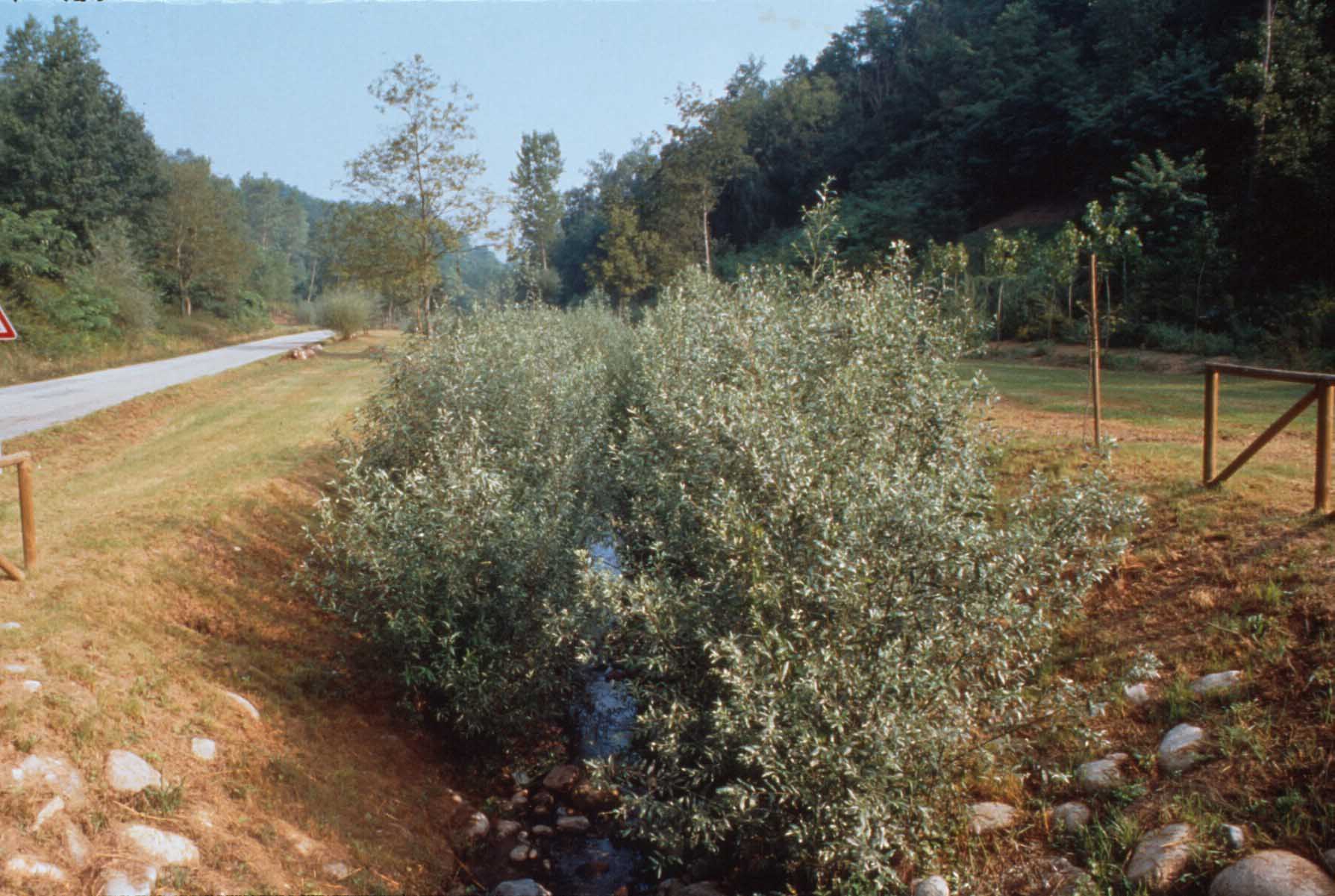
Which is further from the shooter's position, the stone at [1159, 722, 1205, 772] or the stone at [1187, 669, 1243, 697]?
the stone at [1187, 669, 1243, 697]

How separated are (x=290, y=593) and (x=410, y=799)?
9.54 ft

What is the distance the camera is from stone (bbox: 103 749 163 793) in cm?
452

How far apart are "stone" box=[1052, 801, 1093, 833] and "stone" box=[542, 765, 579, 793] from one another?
3.62 meters

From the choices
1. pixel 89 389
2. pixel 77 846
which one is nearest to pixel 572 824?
pixel 77 846

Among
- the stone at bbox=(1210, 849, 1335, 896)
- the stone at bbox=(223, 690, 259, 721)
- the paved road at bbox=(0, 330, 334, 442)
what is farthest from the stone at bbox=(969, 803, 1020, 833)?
the paved road at bbox=(0, 330, 334, 442)

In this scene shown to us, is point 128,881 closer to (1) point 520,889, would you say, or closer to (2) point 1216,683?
(1) point 520,889

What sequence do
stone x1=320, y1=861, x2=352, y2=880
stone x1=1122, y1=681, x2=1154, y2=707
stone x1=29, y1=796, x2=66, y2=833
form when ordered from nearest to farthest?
stone x1=29, y1=796, x2=66, y2=833, stone x1=320, y1=861, x2=352, y2=880, stone x1=1122, y1=681, x2=1154, y2=707

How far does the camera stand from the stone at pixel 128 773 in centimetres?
452

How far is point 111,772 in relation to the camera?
179 inches

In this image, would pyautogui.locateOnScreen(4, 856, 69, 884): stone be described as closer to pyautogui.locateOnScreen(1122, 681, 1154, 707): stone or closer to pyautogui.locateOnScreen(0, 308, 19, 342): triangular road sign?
pyautogui.locateOnScreen(0, 308, 19, 342): triangular road sign

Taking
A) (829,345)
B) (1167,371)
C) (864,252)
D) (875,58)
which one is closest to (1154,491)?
(829,345)

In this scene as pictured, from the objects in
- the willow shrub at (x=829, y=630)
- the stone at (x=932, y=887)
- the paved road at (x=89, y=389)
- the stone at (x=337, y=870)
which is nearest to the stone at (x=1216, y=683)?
the willow shrub at (x=829, y=630)

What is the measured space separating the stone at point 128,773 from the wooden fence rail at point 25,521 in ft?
7.57

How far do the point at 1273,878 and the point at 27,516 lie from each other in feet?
25.9
